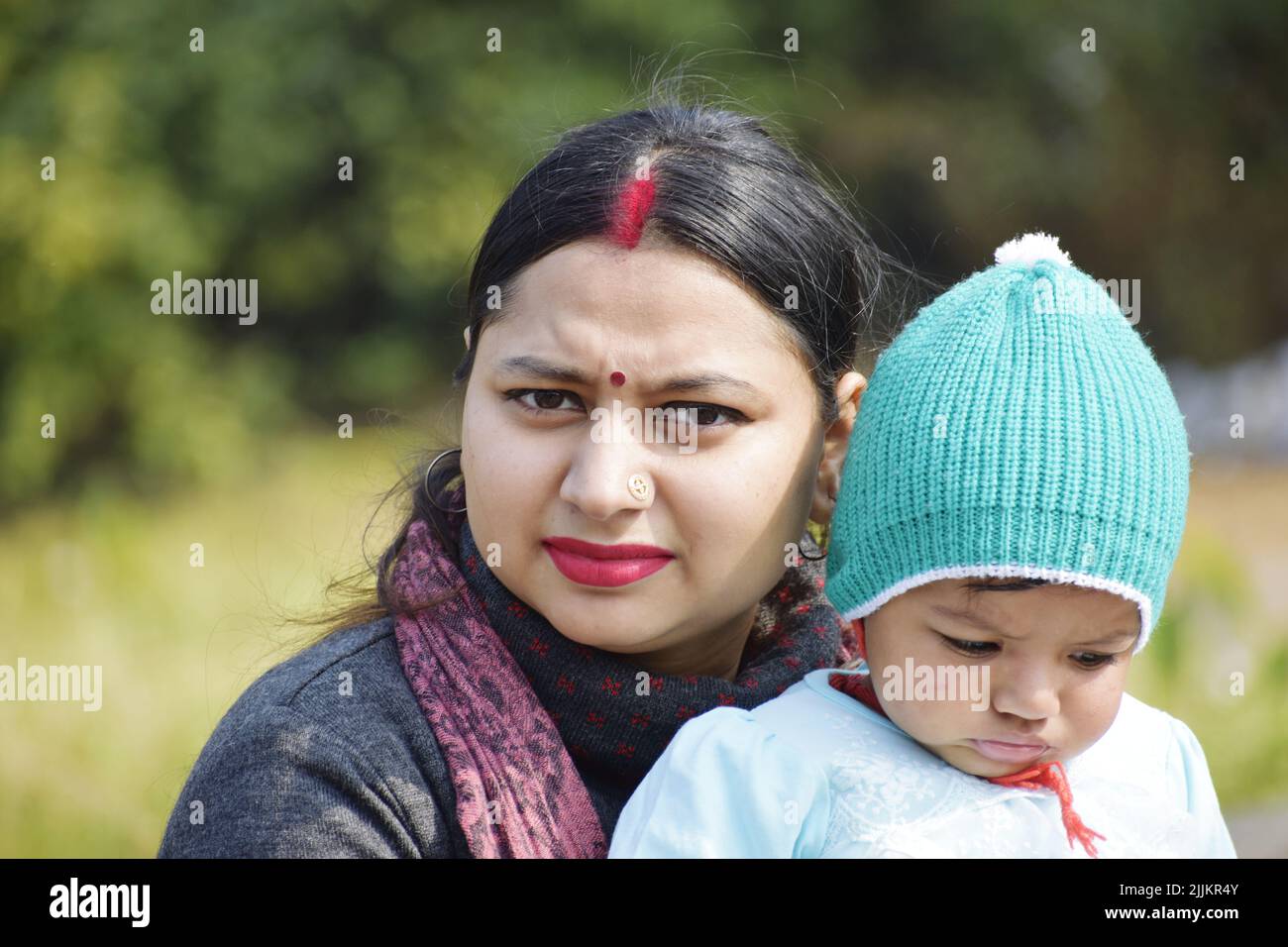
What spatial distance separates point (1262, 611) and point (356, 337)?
480 cm

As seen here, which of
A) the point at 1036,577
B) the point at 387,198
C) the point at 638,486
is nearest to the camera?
the point at 1036,577

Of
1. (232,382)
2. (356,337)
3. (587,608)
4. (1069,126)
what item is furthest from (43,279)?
(587,608)

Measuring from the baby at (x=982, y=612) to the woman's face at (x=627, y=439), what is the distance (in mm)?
158

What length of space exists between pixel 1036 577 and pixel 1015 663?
4.8 inches

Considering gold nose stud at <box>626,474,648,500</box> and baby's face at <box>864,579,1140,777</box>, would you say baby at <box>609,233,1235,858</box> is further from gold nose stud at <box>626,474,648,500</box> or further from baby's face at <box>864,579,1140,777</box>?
gold nose stud at <box>626,474,648,500</box>

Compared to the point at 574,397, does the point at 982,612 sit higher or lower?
lower

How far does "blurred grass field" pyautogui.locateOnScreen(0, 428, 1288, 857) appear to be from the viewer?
14.1 feet

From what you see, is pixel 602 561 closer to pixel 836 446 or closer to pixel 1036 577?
pixel 836 446

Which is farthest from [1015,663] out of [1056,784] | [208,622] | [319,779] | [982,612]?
[208,622]

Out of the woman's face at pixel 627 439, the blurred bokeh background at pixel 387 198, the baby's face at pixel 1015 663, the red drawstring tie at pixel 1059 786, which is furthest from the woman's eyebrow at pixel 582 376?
the blurred bokeh background at pixel 387 198

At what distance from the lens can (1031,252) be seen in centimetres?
204

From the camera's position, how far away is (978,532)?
1.79 meters

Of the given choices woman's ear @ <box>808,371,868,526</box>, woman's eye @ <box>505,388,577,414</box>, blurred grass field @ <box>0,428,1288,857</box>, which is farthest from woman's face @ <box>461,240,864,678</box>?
blurred grass field @ <box>0,428,1288,857</box>

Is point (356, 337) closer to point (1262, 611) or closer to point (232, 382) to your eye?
point (232, 382)
